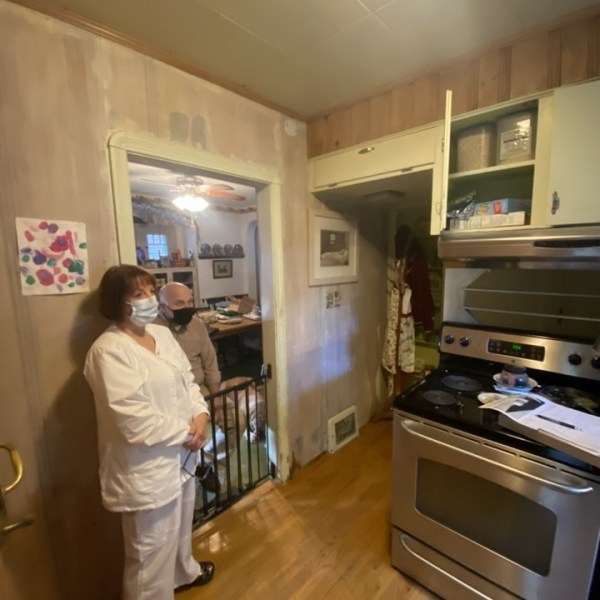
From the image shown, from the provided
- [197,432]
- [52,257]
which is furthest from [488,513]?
[52,257]

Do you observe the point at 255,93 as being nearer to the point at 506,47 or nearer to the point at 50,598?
the point at 506,47

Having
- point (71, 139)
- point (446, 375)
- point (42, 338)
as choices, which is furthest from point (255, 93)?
point (446, 375)

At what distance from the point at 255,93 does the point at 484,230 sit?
132 centimetres

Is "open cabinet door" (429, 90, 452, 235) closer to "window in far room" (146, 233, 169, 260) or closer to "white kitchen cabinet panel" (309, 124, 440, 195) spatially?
"white kitchen cabinet panel" (309, 124, 440, 195)

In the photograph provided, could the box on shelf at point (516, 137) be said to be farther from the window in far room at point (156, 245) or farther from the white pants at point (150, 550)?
the window in far room at point (156, 245)

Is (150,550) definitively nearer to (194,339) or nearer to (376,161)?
(194,339)

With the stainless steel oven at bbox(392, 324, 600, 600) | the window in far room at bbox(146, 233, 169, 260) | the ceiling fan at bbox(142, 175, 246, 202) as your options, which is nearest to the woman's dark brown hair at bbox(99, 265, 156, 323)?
the stainless steel oven at bbox(392, 324, 600, 600)

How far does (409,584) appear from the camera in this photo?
→ 4.72 ft

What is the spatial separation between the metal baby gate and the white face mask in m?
0.80

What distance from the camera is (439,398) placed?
4.38 feet

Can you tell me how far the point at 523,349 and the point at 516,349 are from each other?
27 millimetres

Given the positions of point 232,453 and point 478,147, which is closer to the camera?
point 478,147

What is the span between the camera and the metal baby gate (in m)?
1.89

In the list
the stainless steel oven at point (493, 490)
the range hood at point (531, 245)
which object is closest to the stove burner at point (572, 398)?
the stainless steel oven at point (493, 490)
